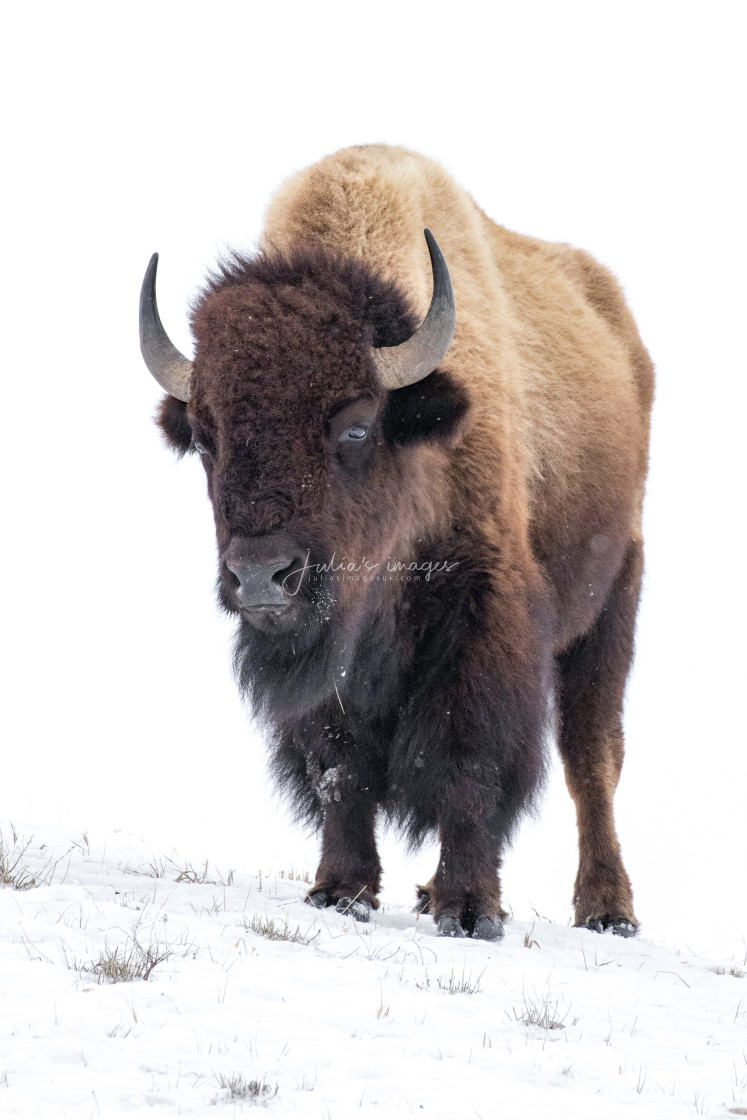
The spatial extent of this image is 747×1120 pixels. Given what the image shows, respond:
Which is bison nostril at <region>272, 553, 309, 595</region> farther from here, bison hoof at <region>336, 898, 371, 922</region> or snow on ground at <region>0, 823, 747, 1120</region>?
bison hoof at <region>336, 898, 371, 922</region>

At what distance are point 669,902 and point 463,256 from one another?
66.1 ft

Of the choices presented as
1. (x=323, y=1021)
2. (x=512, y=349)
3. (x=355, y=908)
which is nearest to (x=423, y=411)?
(x=512, y=349)

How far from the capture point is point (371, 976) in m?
3.81

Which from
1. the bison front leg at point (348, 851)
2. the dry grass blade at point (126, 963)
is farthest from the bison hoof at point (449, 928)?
the dry grass blade at point (126, 963)

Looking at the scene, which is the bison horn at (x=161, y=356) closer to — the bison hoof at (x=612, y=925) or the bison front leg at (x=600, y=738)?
the bison front leg at (x=600, y=738)

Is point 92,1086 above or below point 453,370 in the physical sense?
below

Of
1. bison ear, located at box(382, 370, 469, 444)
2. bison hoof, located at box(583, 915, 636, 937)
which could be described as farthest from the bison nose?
bison hoof, located at box(583, 915, 636, 937)

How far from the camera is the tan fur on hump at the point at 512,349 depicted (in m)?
5.89

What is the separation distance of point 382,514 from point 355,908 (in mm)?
1680

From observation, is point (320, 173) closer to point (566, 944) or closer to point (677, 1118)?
point (566, 944)

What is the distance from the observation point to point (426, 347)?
523cm

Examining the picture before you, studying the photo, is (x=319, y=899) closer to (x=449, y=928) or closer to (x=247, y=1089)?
(x=449, y=928)

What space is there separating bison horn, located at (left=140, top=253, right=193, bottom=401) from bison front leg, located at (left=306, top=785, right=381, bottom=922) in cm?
196

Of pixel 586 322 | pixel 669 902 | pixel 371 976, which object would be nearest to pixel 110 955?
pixel 371 976
